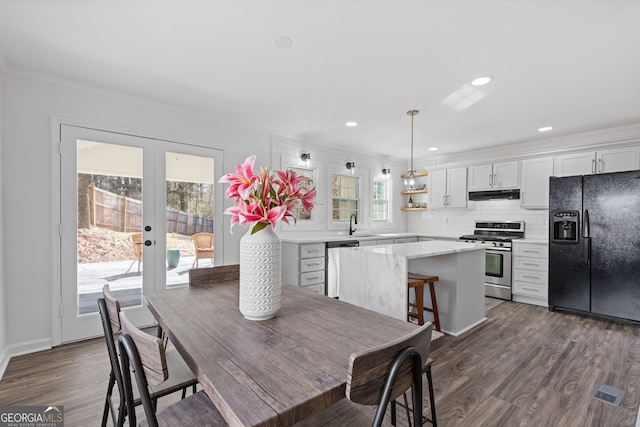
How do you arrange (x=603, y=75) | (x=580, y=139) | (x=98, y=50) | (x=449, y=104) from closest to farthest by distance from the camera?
(x=98, y=50) < (x=603, y=75) < (x=449, y=104) < (x=580, y=139)

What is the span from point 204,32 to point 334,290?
356 cm

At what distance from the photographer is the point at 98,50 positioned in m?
2.34

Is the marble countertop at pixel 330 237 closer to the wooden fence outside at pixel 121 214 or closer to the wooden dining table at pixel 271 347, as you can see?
the wooden fence outside at pixel 121 214

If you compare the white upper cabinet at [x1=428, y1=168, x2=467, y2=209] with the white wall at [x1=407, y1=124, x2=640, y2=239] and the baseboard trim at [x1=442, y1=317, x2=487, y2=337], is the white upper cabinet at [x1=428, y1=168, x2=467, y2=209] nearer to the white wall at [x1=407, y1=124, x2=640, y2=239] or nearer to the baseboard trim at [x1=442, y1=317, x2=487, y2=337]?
the white wall at [x1=407, y1=124, x2=640, y2=239]

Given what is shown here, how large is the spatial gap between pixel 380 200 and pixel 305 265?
2.67 meters

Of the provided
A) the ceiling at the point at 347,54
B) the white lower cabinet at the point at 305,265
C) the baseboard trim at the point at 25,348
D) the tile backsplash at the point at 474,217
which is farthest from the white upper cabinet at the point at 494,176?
the baseboard trim at the point at 25,348

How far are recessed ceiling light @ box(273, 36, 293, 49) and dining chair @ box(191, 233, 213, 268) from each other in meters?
2.35

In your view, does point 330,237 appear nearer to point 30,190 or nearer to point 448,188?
point 448,188

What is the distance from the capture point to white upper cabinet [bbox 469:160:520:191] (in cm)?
499

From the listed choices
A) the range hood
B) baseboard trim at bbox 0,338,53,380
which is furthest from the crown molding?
baseboard trim at bbox 0,338,53,380

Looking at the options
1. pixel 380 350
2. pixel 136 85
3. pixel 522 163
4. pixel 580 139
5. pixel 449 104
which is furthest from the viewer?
pixel 522 163

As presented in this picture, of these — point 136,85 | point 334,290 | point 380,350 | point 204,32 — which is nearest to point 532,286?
point 334,290

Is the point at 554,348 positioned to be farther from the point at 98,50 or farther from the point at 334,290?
the point at 98,50

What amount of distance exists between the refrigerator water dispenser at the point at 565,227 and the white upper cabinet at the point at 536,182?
66cm
